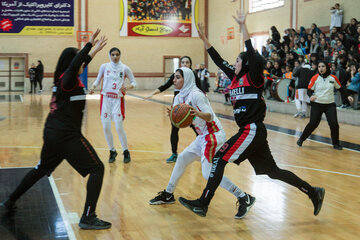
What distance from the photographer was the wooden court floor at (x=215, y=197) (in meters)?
4.87

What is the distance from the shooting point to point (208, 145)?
5.38m

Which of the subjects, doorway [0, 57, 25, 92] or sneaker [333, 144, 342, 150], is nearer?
sneaker [333, 144, 342, 150]

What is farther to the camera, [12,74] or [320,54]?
[12,74]

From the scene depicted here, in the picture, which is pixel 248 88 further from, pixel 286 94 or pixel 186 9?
pixel 186 9

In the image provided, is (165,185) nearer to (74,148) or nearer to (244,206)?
(244,206)

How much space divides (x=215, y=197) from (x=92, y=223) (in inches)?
74.6

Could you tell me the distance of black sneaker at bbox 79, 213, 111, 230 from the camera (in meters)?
4.82

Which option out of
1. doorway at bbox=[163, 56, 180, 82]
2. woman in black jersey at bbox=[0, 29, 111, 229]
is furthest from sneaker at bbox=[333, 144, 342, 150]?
doorway at bbox=[163, 56, 180, 82]

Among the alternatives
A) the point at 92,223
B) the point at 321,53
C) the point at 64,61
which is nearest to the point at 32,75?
the point at 321,53

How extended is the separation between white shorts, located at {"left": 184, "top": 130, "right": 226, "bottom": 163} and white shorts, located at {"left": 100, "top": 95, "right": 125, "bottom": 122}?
9.91 ft

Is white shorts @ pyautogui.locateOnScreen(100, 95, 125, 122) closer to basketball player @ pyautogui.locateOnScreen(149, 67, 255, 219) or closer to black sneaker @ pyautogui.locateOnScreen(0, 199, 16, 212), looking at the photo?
basketball player @ pyautogui.locateOnScreen(149, 67, 255, 219)

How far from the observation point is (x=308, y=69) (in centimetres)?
1573

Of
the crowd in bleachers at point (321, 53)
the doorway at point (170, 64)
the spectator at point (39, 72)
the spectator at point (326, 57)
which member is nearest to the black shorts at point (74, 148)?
the crowd in bleachers at point (321, 53)

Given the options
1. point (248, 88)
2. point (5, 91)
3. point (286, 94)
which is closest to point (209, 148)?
point (248, 88)
